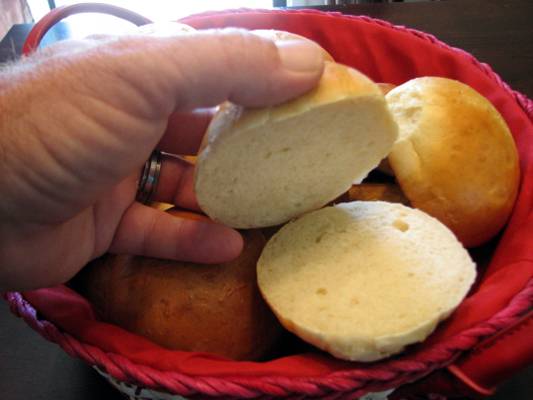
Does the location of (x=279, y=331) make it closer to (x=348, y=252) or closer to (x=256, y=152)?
(x=348, y=252)

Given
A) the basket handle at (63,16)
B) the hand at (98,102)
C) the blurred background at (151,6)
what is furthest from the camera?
the blurred background at (151,6)

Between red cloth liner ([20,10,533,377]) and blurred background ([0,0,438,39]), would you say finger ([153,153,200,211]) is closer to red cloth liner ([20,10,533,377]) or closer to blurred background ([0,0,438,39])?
red cloth liner ([20,10,533,377])

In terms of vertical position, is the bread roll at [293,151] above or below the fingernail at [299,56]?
below

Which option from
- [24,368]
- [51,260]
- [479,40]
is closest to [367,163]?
[51,260]

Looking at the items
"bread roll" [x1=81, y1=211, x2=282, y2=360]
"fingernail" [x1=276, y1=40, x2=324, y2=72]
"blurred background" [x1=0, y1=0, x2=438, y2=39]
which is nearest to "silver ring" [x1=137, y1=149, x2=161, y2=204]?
"bread roll" [x1=81, y1=211, x2=282, y2=360]

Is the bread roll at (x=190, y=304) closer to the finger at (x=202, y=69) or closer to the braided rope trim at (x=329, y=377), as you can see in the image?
the braided rope trim at (x=329, y=377)

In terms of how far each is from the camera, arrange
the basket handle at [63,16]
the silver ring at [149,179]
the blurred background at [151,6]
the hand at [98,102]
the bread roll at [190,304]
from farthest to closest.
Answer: the blurred background at [151,6] < the basket handle at [63,16] < the silver ring at [149,179] < the bread roll at [190,304] < the hand at [98,102]

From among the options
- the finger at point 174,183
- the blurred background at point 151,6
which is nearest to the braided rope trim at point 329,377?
the finger at point 174,183
